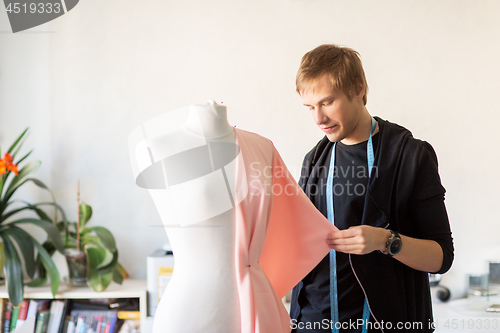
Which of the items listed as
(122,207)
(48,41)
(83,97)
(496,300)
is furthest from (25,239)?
(496,300)

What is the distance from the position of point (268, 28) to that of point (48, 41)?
Answer: 134 cm

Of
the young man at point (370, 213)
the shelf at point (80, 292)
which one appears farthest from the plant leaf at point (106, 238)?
the young man at point (370, 213)

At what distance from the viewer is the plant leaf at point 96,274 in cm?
209

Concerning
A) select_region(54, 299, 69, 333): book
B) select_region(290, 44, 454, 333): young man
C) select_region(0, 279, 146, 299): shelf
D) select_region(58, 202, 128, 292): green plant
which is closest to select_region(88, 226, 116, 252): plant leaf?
select_region(58, 202, 128, 292): green plant

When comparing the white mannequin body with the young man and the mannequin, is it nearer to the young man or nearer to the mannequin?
the mannequin

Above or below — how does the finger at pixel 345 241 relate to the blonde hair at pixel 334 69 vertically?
below

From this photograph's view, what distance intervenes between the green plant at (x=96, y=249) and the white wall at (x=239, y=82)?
187 mm

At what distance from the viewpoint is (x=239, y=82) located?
7.85 ft

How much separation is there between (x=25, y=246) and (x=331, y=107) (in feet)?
5.81

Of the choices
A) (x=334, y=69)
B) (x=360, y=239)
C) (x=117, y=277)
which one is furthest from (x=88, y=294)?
(x=334, y=69)

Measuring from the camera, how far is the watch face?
44.9 inches

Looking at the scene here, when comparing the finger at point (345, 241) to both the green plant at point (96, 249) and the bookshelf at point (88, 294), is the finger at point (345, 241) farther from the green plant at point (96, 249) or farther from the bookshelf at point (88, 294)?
the green plant at point (96, 249)

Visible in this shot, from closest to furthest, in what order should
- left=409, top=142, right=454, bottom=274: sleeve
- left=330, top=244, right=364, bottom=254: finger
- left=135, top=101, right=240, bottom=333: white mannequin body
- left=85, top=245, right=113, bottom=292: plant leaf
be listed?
left=135, top=101, right=240, bottom=333: white mannequin body → left=330, top=244, right=364, bottom=254: finger → left=409, top=142, right=454, bottom=274: sleeve → left=85, top=245, right=113, bottom=292: plant leaf

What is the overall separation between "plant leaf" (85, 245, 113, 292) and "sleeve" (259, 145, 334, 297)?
1.25 meters
